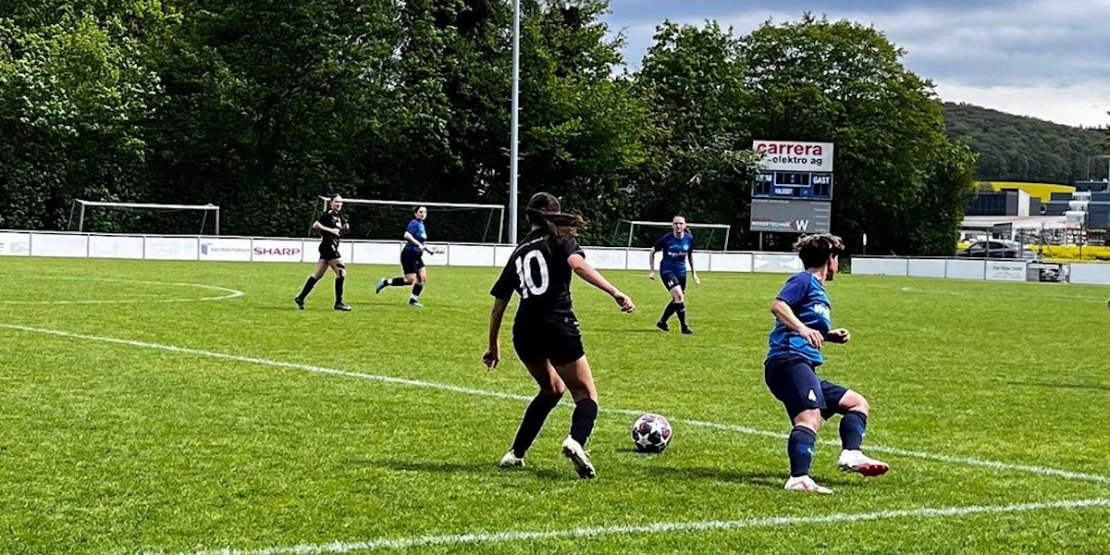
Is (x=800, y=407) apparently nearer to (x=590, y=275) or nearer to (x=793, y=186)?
(x=590, y=275)

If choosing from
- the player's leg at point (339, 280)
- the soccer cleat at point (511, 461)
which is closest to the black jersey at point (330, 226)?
the player's leg at point (339, 280)

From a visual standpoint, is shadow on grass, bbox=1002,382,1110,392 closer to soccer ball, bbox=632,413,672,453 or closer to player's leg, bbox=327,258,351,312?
soccer ball, bbox=632,413,672,453

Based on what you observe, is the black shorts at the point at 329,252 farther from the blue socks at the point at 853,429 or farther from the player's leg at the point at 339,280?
the blue socks at the point at 853,429

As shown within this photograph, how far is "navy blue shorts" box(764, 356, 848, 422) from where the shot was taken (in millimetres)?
7922

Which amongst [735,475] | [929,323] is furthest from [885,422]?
[929,323]

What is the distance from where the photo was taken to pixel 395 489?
7.55 metres

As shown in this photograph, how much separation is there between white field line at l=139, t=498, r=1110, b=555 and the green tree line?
162 ft

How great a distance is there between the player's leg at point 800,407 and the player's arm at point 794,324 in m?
0.27

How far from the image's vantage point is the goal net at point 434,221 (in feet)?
183

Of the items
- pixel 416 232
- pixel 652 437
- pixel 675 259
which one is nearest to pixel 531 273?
pixel 652 437

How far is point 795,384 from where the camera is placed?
796 cm

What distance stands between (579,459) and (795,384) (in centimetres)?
133

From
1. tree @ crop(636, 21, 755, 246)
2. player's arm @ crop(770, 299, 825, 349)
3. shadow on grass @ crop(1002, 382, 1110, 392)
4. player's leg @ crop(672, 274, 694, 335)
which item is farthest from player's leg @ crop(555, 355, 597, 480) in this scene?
tree @ crop(636, 21, 755, 246)

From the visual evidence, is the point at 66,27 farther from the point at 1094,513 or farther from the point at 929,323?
the point at 1094,513
